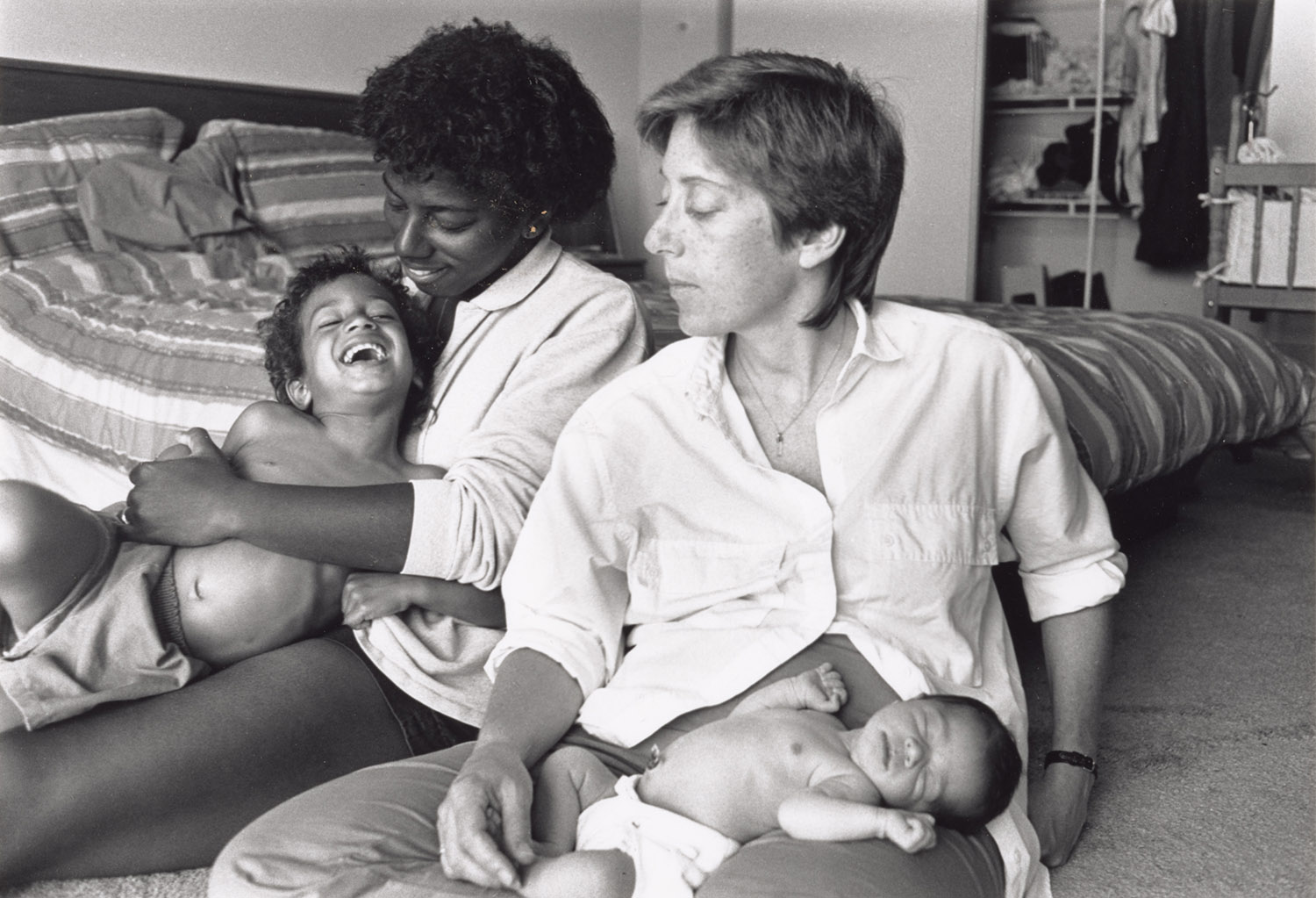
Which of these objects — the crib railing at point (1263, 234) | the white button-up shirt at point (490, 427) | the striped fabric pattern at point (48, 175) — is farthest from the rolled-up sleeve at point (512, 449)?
the crib railing at point (1263, 234)

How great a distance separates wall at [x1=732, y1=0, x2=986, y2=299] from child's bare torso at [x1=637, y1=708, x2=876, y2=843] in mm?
4469

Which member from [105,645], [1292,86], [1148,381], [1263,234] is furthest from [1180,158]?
[105,645]

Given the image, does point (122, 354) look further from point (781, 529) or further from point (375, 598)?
point (781, 529)

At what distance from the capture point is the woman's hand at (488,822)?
39.6 inches

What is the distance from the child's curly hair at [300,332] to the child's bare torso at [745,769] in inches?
26.0

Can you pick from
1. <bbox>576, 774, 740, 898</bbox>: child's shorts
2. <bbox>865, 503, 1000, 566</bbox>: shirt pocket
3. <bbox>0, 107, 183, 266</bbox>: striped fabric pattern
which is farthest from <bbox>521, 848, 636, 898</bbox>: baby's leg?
<bbox>0, 107, 183, 266</bbox>: striped fabric pattern

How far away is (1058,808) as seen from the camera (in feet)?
4.56

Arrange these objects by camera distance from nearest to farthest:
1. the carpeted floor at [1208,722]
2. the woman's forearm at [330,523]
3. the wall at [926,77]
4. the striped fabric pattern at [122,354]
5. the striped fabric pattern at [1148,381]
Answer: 1. the woman's forearm at [330,523]
2. the carpeted floor at [1208,722]
3. the striped fabric pattern at [122,354]
4. the striped fabric pattern at [1148,381]
5. the wall at [926,77]

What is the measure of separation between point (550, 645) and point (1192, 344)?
7.49 feet

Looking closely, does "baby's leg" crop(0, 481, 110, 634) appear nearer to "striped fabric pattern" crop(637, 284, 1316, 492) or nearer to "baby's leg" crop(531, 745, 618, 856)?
"baby's leg" crop(531, 745, 618, 856)

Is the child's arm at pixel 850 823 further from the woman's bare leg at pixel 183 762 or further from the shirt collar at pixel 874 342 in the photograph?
the woman's bare leg at pixel 183 762

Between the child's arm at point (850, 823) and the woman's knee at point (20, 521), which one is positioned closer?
the child's arm at point (850, 823)

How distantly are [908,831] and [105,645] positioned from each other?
855 mm

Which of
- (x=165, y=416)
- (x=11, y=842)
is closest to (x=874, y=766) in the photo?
(x=11, y=842)
